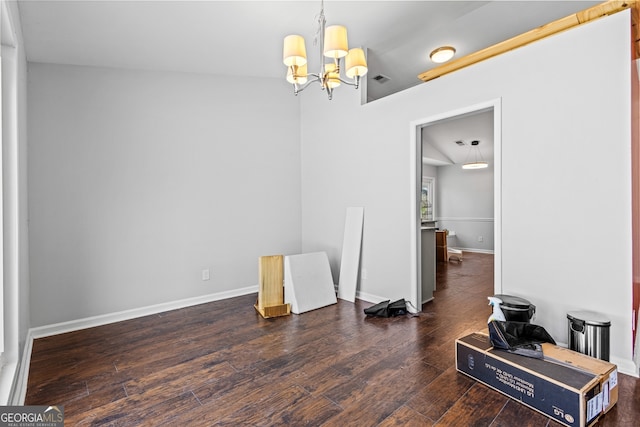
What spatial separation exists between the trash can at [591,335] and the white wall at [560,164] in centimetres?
19

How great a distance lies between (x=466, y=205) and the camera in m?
8.94

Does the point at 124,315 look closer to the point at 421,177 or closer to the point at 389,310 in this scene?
the point at 389,310

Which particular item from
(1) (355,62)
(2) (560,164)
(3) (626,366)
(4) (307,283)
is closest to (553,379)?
(3) (626,366)

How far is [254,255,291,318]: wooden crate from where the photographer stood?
3428mm

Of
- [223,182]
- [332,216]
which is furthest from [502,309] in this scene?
[223,182]

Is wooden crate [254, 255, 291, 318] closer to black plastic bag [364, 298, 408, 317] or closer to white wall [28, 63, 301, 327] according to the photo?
white wall [28, 63, 301, 327]

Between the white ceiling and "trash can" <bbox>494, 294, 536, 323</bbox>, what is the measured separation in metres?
2.59

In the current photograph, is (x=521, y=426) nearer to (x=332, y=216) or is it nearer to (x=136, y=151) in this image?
(x=332, y=216)

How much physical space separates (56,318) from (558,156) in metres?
4.50

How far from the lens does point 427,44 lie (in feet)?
12.5

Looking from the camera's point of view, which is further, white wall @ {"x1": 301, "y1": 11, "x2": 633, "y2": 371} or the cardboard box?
white wall @ {"x1": 301, "y1": 11, "x2": 633, "y2": 371}

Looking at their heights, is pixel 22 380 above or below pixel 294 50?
below

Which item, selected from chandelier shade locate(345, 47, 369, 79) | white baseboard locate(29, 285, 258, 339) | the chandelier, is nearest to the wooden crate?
white baseboard locate(29, 285, 258, 339)

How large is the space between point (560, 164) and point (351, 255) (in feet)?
7.59
